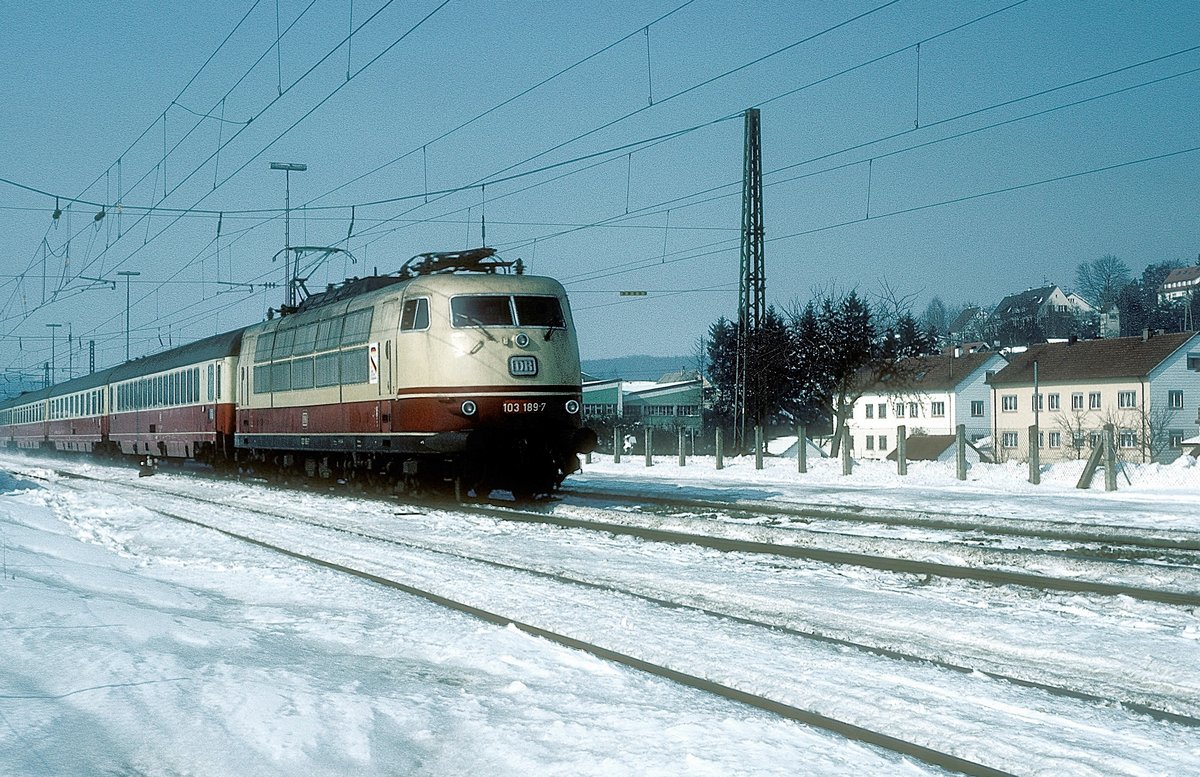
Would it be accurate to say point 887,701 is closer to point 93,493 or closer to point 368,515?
point 368,515

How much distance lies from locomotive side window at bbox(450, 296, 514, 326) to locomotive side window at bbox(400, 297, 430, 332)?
0.41m

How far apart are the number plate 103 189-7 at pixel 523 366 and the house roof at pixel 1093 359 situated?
6322 centimetres

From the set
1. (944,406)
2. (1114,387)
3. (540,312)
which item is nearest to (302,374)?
(540,312)

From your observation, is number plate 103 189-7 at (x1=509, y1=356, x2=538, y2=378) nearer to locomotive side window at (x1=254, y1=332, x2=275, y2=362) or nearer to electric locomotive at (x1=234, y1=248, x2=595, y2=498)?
electric locomotive at (x1=234, y1=248, x2=595, y2=498)

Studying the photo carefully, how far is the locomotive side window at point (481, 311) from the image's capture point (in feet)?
58.1

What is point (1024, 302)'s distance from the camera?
149000 mm

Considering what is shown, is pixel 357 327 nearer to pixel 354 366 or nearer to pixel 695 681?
pixel 354 366

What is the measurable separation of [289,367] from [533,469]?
754 cm

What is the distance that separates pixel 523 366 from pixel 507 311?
88 cm

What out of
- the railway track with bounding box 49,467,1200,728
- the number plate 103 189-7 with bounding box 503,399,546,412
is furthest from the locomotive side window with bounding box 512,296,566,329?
the railway track with bounding box 49,467,1200,728

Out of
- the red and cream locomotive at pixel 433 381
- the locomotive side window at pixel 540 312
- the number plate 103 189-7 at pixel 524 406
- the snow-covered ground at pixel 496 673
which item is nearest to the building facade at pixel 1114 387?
the red and cream locomotive at pixel 433 381

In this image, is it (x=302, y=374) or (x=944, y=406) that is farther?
(x=944, y=406)

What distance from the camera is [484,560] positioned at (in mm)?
11719

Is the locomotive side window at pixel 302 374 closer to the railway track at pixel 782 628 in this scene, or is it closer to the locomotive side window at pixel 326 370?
the locomotive side window at pixel 326 370
